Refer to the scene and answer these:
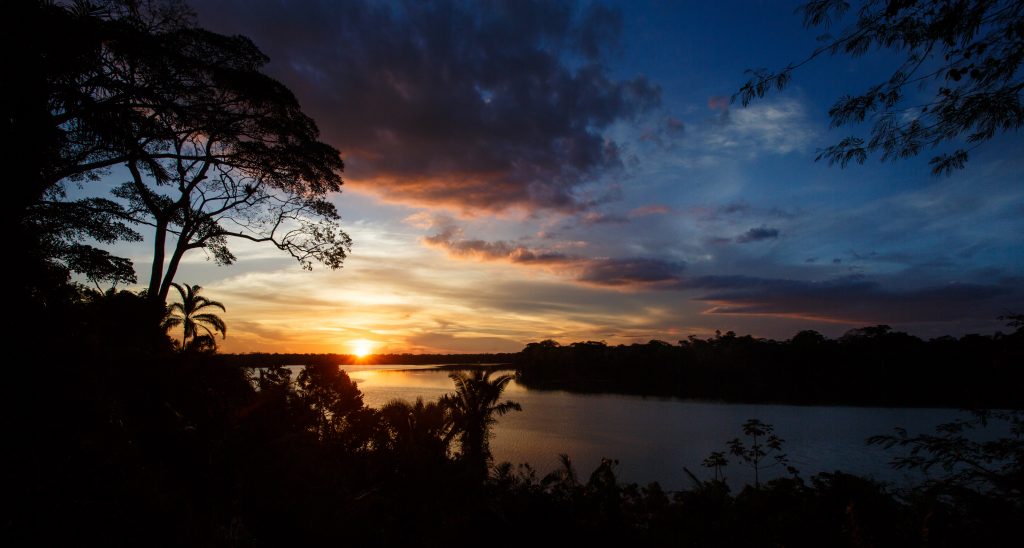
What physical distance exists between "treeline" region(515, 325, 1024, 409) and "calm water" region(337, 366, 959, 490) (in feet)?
50.0

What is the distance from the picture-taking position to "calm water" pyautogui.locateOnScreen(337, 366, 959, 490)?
119 ft

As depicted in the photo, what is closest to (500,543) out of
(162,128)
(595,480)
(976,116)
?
(595,480)

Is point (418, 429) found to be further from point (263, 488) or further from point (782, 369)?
point (782, 369)

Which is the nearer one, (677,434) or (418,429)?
(418,429)

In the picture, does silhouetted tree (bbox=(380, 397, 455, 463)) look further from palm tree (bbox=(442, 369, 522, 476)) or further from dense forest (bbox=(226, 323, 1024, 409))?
dense forest (bbox=(226, 323, 1024, 409))

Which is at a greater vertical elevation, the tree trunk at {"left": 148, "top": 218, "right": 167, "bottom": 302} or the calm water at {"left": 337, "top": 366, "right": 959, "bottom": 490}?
the tree trunk at {"left": 148, "top": 218, "right": 167, "bottom": 302}

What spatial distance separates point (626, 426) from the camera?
54125mm

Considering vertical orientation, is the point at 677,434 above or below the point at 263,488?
below

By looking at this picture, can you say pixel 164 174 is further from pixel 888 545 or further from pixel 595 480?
pixel 888 545

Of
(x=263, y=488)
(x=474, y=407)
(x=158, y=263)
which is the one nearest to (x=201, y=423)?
(x=263, y=488)

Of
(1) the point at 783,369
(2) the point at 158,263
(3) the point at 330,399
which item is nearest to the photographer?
(2) the point at 158,263

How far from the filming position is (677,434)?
1946 inches

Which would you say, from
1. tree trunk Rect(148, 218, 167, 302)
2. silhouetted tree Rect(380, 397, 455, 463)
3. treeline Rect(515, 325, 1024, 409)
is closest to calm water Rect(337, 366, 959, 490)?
silhouetted tree Rect(380, 397, 455, 463)

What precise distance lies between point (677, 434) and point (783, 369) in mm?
63550
